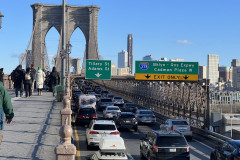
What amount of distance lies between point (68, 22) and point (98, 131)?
112853mm

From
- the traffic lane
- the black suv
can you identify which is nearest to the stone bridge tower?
the traffic lane

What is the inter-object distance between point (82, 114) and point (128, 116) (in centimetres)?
384

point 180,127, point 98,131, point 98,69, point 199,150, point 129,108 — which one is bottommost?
point 199,150

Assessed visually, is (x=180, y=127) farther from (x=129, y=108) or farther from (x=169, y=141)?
(x=129, y=108)

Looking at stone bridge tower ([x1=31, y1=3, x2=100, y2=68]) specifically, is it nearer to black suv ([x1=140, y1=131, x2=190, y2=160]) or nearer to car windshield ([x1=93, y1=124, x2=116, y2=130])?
car windshield ([x1=93, y1=124, x2=116, y2=130])

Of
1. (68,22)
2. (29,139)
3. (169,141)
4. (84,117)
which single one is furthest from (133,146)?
(68,22)

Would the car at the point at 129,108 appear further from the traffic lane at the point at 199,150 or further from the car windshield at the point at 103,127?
the car windshield at the point at 103,127

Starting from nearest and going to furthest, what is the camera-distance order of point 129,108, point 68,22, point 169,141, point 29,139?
point 29,139, point 169,141, point 129,108, point 68,22

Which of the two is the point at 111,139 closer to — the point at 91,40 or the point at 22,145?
the point at 22,145

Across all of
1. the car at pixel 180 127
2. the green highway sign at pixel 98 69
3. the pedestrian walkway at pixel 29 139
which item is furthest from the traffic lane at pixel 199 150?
the green highway sign at pixel 98 69

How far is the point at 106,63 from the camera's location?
155ft

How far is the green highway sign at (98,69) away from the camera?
46562 mm

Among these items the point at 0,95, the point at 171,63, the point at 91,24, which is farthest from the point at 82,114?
the point at 91,24

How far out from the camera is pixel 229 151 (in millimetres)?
14805
